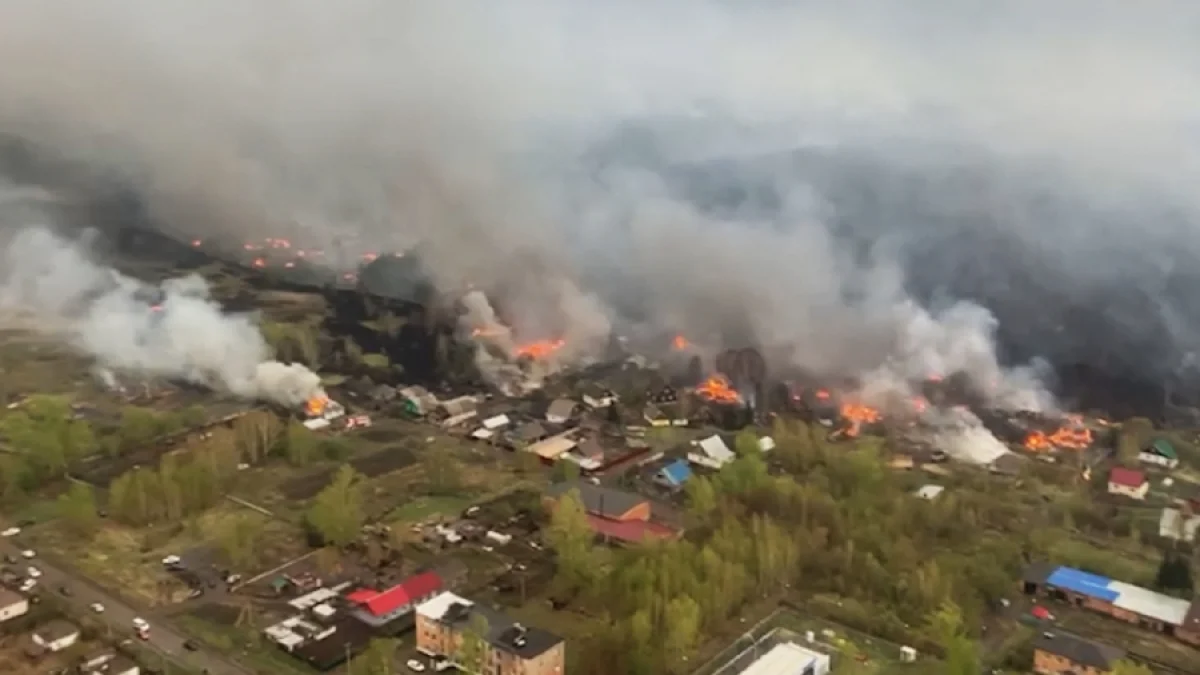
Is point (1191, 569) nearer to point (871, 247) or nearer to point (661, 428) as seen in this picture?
point (661, 428)

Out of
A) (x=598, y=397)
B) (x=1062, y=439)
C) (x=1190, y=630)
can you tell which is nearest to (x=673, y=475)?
(x=598, y=397)

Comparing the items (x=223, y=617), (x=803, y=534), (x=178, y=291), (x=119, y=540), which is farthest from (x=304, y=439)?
(x=178, y=291)

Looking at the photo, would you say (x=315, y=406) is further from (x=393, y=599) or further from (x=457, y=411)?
(x=393, y=599)

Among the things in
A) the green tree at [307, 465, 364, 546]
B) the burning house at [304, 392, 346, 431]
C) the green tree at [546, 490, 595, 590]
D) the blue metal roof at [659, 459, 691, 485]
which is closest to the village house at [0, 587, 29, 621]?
the green tree at [307, 465, 364, 546]

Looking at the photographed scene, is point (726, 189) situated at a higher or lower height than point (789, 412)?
higher

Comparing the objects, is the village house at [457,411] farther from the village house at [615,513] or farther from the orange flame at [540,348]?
the village house at [615,513]

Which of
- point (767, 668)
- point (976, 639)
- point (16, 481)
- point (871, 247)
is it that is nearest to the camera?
point (767, 668)

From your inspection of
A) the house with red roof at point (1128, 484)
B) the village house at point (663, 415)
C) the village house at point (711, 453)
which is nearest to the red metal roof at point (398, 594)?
the village house at point (711, 453)
